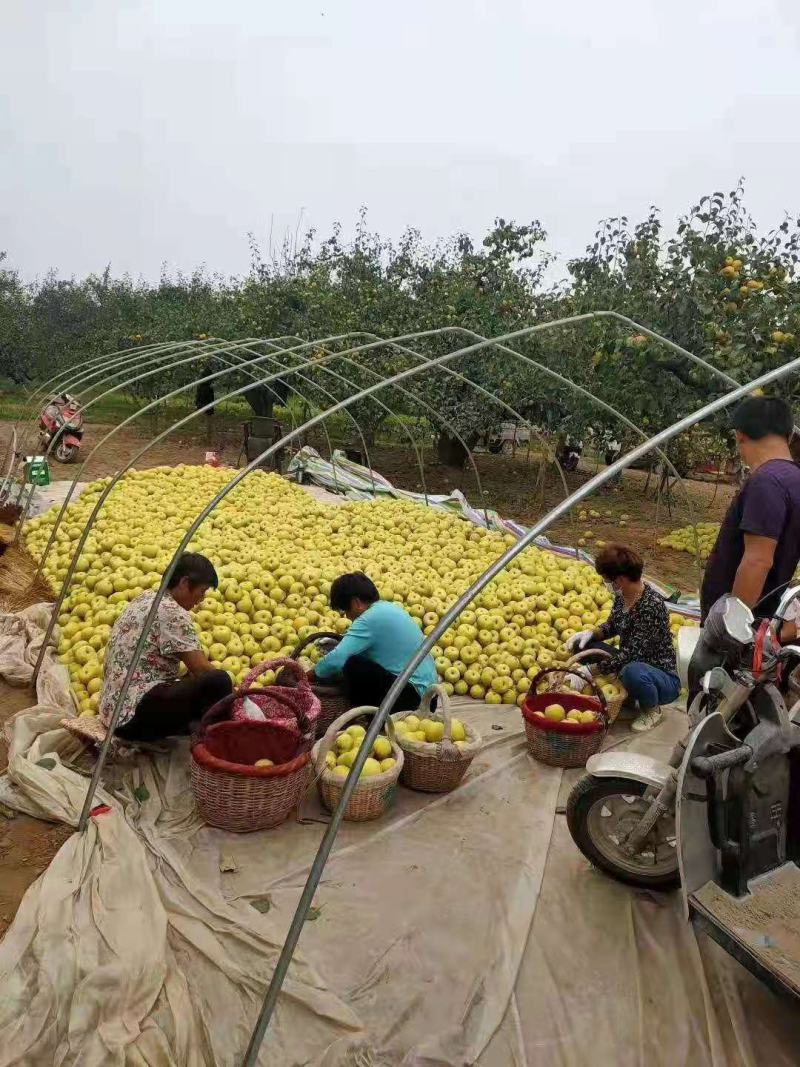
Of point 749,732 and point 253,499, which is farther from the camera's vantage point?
point 253,499

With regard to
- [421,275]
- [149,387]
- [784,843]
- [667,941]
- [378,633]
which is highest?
[421,275]

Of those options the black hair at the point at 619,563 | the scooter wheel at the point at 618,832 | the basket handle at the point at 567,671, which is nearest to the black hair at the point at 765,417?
the black hair at the point at 619,563

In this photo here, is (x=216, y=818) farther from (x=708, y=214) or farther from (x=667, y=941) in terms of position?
(x=708, y=214)

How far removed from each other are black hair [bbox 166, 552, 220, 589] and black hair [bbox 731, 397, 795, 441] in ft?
9.76

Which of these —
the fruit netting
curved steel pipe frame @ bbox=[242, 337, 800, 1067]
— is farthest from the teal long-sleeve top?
the fruit netting

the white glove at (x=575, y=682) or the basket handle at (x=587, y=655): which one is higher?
the basket handle at (x=587, y=655)

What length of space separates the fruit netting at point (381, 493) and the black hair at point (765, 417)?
4.56 metres

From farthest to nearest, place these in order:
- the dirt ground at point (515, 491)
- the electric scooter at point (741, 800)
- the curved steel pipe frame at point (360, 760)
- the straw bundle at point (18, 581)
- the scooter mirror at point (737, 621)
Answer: the dirt ground at point (515, 491) → the straw bundle at point (18, 581) → the scooter mirror at point (737, 621) → the electric scooter at point (741, 800) → the curved steel pipe frame at point (360, 760)

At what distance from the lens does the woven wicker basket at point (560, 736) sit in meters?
4.45

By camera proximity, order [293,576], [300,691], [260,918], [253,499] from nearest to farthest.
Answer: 1. [260,918]
2. [300,691]
3. [293,576]
4. [253,499]

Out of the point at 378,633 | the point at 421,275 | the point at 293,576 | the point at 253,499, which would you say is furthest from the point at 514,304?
the point at 378,633

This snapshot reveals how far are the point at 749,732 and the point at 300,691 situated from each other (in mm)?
2505

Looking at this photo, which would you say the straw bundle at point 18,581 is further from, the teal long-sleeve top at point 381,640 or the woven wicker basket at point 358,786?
the woven wicker basket at point 358,786

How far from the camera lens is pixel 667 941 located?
308 cm
